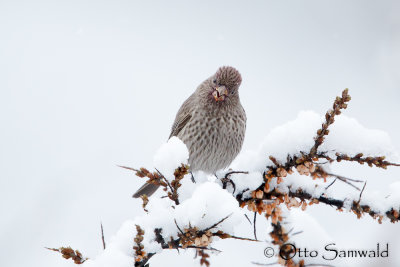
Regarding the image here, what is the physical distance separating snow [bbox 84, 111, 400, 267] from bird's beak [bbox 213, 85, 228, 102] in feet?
7.76

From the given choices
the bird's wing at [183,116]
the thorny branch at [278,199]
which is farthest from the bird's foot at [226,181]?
the bird's wing at [183,116]

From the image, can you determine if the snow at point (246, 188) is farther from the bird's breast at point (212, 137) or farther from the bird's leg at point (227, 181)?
Answer: the bird's breast at point (212, 137)

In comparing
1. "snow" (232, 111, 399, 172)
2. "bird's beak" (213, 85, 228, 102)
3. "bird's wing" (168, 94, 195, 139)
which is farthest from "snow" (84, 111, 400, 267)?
"bird's wing" (168, 94, 195, 139)

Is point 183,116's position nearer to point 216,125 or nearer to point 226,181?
point 216,125

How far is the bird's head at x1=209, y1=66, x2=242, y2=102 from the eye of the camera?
16.6 feet

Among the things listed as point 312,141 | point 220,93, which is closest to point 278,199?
point 312,141

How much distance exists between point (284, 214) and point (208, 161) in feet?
10.6

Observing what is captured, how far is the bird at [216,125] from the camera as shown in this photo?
512 cm

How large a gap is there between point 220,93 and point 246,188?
2591mm

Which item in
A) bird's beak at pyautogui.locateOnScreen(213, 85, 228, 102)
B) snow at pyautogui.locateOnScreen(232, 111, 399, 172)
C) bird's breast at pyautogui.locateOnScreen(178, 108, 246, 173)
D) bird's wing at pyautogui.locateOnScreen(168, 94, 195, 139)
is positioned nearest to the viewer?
snow at pyautogui.locateOnScreen(232, 111, 399, 172)

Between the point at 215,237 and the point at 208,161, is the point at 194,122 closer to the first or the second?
the point at 208,161

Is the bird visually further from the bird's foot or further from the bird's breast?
the bird's foot

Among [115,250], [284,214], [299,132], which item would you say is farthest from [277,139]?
[115,250]

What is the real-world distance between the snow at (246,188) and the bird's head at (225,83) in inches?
94.0
